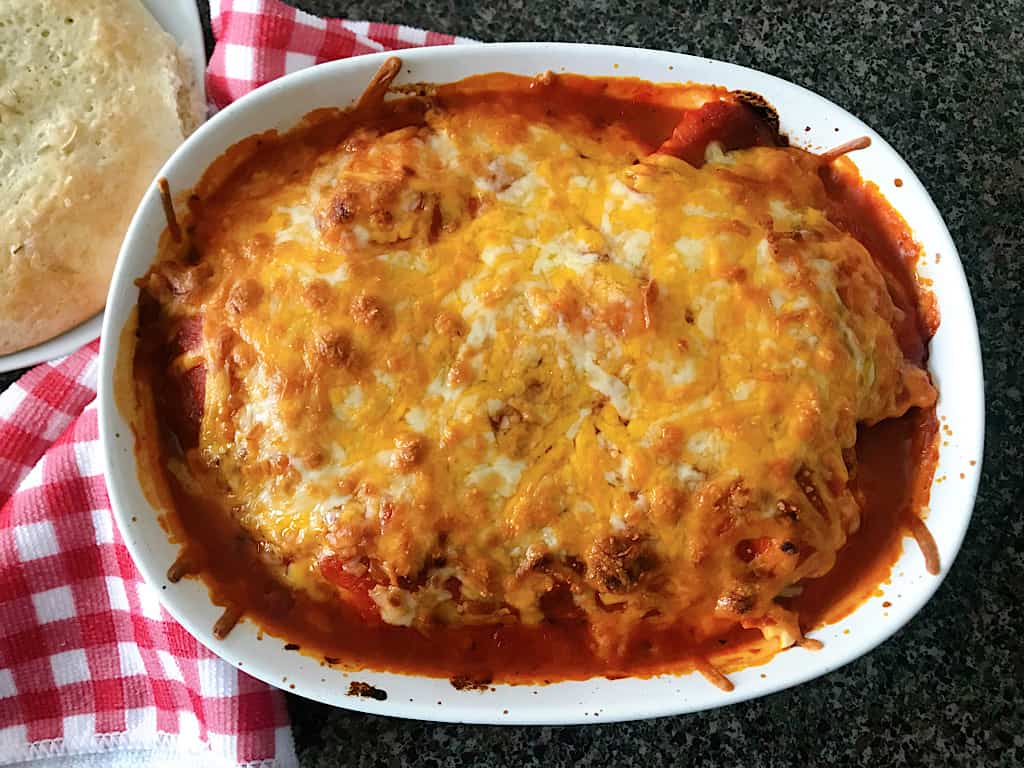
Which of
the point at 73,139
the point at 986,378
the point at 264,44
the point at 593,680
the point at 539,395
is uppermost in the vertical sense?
the point at 264,44

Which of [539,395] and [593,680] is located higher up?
[539,395]

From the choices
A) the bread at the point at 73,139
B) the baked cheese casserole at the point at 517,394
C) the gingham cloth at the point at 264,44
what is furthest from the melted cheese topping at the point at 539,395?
the gingham cloth at the point at 264,44

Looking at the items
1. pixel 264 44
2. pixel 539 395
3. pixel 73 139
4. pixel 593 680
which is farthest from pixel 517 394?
pixel 73 139

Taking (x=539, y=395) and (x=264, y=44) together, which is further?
(x=264, y=44)

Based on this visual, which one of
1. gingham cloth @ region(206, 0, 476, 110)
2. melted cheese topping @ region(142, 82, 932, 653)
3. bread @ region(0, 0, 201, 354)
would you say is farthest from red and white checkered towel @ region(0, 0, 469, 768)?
melted cheese topping @ region(142, 82, 932, 653)

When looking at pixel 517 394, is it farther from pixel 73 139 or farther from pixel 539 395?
pixel 73 139

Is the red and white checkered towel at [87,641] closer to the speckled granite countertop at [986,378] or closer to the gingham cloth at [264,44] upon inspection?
the gingham cloth at [264,44]

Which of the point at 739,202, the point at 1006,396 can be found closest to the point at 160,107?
the point at 739,202
